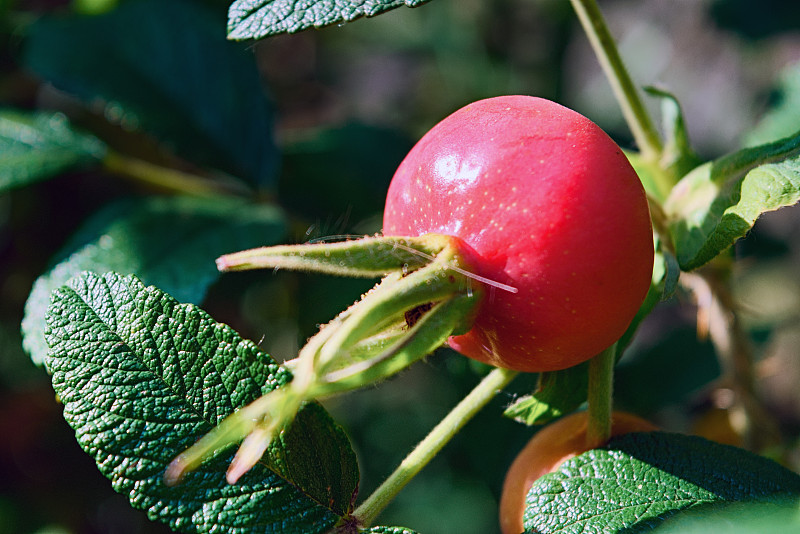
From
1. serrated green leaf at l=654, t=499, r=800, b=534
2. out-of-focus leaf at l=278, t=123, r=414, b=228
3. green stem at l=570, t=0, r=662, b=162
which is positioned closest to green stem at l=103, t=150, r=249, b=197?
out-of-focus leaf at l=278, t=123, r=414, b=228

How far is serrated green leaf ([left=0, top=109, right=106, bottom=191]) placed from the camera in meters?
1.41

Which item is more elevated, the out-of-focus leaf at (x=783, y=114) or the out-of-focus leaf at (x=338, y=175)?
the out-of-focus leaf at (x=783, y=114)

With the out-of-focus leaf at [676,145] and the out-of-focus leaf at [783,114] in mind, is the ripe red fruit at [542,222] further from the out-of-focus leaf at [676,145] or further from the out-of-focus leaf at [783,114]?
the out-of-focus leaf at [783,114]

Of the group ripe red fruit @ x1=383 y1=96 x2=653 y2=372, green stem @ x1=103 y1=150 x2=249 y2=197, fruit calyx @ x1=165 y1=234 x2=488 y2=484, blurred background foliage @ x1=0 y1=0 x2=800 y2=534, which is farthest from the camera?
blurred background foliage @ x1=0 y1=0 x2=800 y2=534

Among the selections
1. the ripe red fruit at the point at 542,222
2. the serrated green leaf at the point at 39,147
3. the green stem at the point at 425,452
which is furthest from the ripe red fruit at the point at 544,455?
the serrated green leaf at the point at 39,147

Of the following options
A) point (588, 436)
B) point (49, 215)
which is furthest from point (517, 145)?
point (49, 215)

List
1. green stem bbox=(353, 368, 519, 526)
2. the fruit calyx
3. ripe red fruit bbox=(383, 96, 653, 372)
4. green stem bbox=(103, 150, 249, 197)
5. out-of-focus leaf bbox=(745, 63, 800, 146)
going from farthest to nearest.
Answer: green stem bbox=(103, 150, 249, 197), out-of-focus leaf bbox=(745, 63, 800, 146), green stem bbox=(353, 368, 519, 526), ripe red fruit bbox=(383, 96, 653, 372), the fruit calyx

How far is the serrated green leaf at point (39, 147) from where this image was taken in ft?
4.61

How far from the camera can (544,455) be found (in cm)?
99

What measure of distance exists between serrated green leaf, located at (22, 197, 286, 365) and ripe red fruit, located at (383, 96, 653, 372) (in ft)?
1.74

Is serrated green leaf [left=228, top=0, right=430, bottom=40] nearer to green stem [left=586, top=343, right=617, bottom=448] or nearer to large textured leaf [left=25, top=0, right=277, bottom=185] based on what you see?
green stem [left=586, top=343, right=617, bottom=448]

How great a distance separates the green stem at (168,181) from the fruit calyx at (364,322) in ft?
2.93

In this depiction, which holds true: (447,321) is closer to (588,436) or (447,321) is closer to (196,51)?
(588,436)

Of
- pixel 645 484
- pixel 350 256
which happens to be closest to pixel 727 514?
pixel 645 484
